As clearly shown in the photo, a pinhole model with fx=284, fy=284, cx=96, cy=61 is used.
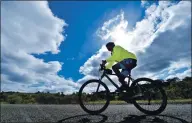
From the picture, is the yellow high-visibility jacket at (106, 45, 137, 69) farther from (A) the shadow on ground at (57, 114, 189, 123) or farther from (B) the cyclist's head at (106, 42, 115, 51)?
(A) the shadow on ground at (57, 114, 189, 123)

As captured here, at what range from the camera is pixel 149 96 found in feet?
30.8

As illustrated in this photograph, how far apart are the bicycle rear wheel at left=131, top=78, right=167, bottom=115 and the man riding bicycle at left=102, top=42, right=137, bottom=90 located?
45 cm

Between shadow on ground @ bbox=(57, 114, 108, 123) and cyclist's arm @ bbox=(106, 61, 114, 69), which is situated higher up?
cyclist's arm @ bbox=(106, 61, 114, 69)

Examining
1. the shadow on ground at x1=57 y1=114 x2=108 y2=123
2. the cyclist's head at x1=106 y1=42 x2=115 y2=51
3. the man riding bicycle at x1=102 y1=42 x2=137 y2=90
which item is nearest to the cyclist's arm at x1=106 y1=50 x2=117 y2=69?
the man riding bicycle at x1=102 y1=42 x2=137 y2=90

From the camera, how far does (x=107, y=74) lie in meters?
10.2

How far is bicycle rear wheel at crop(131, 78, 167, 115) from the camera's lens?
911 cm

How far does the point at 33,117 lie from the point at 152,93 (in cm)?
420

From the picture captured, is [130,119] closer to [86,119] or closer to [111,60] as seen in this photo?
[86,119]

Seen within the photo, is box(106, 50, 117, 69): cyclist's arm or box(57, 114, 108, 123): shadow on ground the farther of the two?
box(106, 50, 117, 69): cyclist's arm

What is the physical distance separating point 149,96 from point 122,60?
1.49 meters

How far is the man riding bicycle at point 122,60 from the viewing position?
953cm

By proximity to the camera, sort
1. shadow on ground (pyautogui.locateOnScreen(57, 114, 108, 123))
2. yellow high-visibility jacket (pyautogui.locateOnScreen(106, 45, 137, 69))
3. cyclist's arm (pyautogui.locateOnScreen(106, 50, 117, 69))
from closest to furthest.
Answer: shadow on ground (pyautogui.locateOnScreen(57, 114, 108, 123)) → yellow high-visibility jacket (pyautogui.locateOnScreen(106, 45, 137, 69)) → cyclist's arm (pyautogui.locateOnScreen(106, 50, 117, 69))

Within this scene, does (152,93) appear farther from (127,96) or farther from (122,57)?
(122,57)

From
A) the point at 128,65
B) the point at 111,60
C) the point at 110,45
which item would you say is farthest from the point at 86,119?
the point at 110,45
